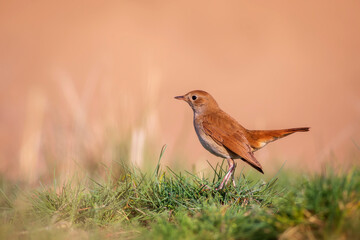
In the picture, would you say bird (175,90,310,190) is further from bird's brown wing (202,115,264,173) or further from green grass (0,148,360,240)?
green grass (0,148,360,240)

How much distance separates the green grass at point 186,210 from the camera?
8.27ft

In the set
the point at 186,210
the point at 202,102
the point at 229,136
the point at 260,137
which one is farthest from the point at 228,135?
the point at 186,210

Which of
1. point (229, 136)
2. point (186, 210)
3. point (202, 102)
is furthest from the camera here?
point (202, 102)

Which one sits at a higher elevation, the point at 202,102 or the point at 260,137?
the point at 202,102

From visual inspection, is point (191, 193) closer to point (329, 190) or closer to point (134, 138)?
point (329, 190)

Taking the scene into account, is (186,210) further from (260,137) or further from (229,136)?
(260,137)

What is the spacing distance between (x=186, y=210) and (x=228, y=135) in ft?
4.71

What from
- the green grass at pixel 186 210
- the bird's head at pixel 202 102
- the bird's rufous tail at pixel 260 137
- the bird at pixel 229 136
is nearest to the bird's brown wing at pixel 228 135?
the bird at pixel 229 136

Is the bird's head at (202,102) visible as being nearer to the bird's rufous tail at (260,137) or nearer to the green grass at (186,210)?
the bird's rufous tail at (260,137)

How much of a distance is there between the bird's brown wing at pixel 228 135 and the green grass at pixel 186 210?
0.50 meters

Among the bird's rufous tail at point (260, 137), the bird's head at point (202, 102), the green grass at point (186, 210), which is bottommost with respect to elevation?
the green grass at point (186, 210)

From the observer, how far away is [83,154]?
19.3 feet

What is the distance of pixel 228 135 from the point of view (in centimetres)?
460

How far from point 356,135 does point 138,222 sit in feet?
20.7
